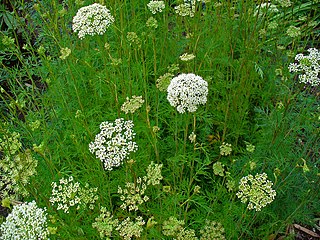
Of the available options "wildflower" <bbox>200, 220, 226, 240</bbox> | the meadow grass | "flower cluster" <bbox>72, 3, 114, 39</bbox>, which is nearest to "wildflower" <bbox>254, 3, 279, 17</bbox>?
the meadow grass

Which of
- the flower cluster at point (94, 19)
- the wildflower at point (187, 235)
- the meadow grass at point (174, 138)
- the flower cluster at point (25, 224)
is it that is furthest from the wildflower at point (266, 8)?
the flower cluster at point (25, 224)

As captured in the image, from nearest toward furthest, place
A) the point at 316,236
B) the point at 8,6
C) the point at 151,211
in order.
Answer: the point at 151,211
the point at 316,236
the point at 8,6

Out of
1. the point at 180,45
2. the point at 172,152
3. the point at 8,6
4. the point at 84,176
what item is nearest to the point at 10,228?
the point at 84,176

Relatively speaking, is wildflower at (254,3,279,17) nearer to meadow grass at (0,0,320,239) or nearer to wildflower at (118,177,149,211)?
meadow grass at (0,0,320,239)

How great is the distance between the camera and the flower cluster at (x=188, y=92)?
8.54 ft

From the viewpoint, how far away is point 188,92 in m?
2.60

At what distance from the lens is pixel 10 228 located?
244cm

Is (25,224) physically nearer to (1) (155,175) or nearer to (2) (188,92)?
(1) (155,175)

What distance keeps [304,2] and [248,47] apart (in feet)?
10.7

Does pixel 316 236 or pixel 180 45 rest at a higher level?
pixel 180 45

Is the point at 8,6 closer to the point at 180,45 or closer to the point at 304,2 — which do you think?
the point at 180,45

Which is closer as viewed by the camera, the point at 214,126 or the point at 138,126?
the point at 138,126

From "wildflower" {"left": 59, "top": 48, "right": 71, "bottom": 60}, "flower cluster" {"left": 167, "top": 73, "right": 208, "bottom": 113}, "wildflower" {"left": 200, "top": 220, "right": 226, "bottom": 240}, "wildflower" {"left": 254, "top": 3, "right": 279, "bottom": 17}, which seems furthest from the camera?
"wildflower" {"left": 254, "top": 3, "right": 279, "bottom": 17}

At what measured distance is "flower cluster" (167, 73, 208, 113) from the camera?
2602mm
